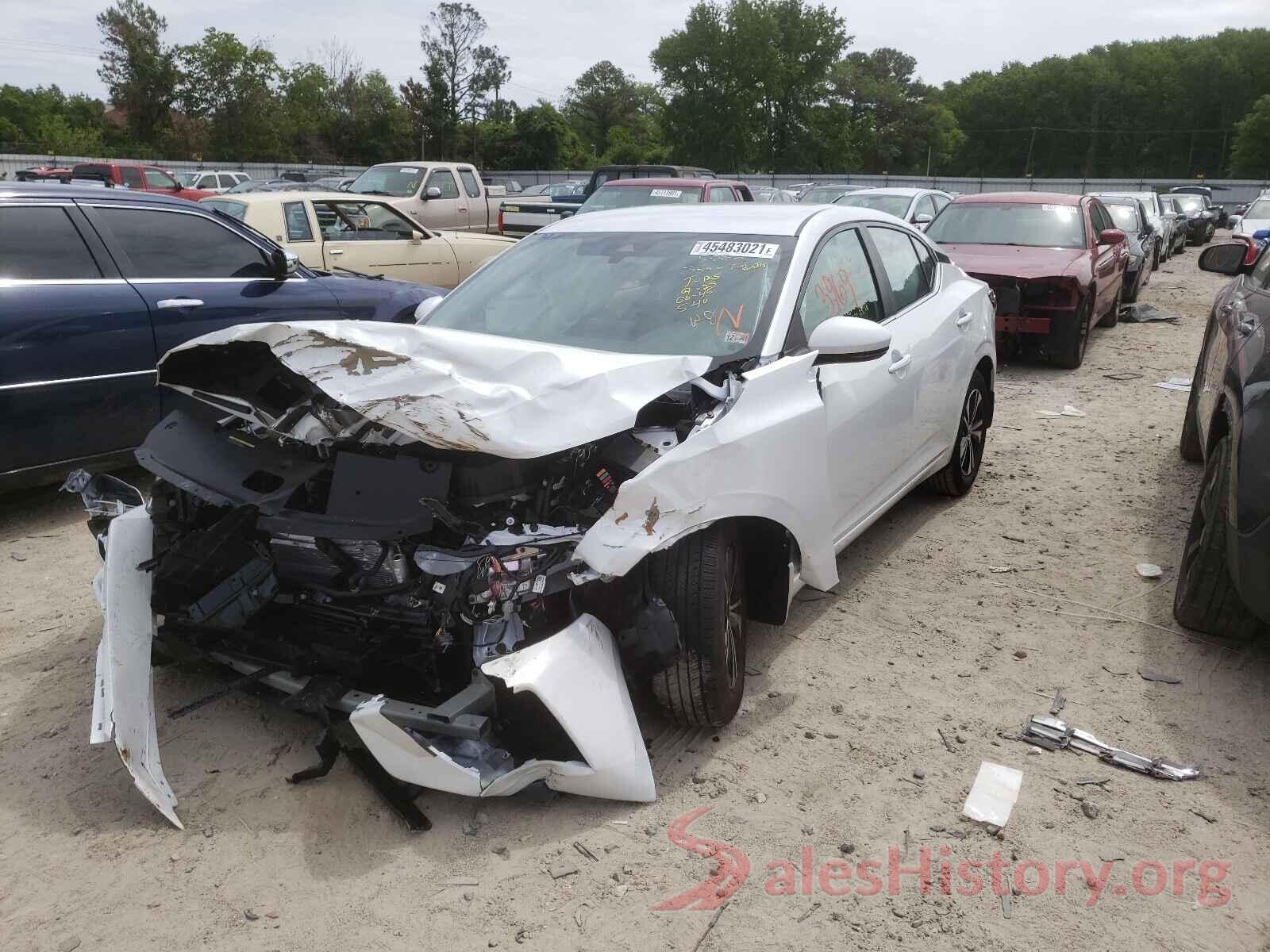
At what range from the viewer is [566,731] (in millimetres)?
2545

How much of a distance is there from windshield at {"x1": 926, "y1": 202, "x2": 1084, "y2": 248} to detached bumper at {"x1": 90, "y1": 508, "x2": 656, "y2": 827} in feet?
29.3

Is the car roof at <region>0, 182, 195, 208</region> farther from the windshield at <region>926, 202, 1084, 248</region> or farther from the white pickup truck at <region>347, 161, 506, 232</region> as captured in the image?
the white pickup truck at <region>347, 161, 506, 232</region>

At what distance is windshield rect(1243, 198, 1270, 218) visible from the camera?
22.5m

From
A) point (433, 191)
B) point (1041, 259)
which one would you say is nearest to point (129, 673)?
point (1041, 259)

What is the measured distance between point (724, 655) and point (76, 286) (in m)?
4.12

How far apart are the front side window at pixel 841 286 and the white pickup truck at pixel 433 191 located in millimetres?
10839

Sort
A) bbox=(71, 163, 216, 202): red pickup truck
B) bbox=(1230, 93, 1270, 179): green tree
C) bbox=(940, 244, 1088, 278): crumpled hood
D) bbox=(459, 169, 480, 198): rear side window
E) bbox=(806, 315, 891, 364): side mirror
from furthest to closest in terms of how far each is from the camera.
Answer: bbox=(1230, 93, 1270, 179): green tree, bbox=(71, 163, 216, 202): red pickup truck, bbox=(459, 169, 480, 198): rear side window, bbox=(940, 244, 1088, 278): crumpled hood, bbox=(806, 315, 891, 364): side mirror

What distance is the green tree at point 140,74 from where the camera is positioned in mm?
56500

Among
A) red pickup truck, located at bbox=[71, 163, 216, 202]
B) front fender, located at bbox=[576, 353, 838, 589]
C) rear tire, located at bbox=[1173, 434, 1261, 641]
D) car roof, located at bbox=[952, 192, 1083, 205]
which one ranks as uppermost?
red pickup truck, located at bbox=[71, 163, 216, 202]

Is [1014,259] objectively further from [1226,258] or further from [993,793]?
[993,793]

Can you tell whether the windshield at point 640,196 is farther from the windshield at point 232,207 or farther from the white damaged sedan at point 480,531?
the white damaged sedan at point 480,531

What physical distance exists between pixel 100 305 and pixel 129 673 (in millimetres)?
3028

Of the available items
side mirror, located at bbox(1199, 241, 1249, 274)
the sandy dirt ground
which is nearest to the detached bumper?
the sandy dirt ground

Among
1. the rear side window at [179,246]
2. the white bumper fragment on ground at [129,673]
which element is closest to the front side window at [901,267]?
the white bumper fragment on ground at [129,673]
